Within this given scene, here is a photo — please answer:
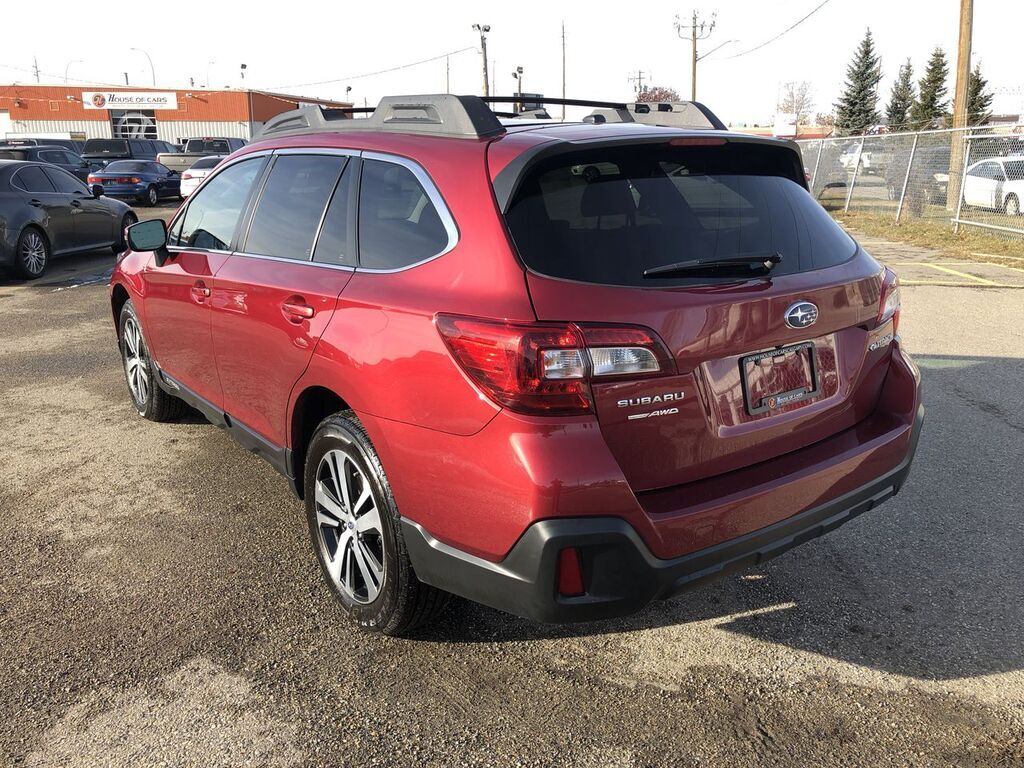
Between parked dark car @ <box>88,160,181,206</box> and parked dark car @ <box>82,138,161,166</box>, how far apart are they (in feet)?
21.2

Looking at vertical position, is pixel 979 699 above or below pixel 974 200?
below

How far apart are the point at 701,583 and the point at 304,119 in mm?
2727

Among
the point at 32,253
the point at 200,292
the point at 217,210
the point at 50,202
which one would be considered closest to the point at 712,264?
the point at 200,292

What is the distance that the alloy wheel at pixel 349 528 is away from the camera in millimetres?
2975

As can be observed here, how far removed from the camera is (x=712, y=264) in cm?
257

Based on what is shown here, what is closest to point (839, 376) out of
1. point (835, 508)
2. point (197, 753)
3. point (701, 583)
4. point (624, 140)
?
point (835, 508)

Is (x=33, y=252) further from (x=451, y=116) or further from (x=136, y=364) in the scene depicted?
(x=451, y=116)

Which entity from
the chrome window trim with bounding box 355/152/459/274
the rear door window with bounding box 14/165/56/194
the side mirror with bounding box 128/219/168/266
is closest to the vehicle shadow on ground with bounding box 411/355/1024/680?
the chrome window trim with bounding box 355/152/459/274

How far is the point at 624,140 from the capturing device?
8.79 ft

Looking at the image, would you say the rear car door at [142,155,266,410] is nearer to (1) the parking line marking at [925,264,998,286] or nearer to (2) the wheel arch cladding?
(2) the wheel arch cladding

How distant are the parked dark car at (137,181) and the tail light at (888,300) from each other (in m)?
23.8

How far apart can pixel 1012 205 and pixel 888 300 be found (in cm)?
1594

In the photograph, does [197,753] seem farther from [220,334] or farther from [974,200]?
[974,200]

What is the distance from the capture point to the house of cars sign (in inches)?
2628
